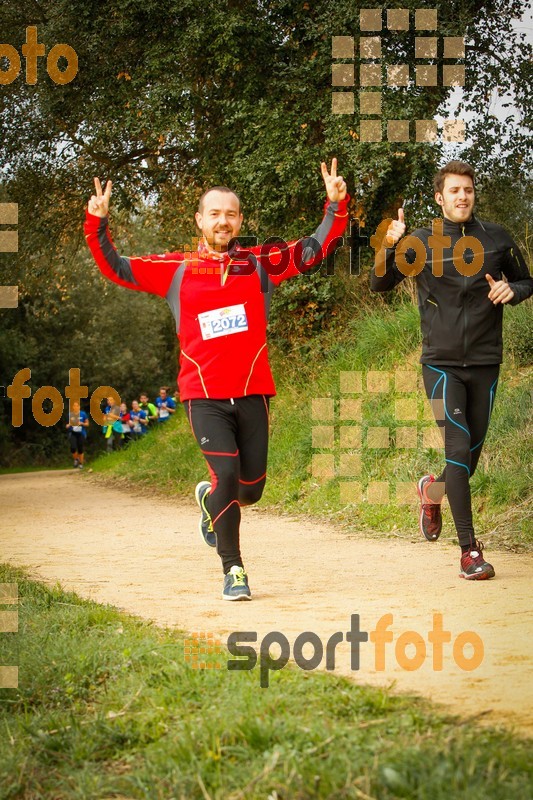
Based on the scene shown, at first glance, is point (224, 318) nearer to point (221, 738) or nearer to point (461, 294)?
point (461, 294)

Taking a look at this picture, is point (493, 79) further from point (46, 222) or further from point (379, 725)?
point (379, 725)

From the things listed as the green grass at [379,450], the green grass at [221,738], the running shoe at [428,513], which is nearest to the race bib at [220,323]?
the running shoe at [428,513]

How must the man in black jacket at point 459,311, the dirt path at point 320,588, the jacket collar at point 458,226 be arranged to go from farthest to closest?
the jacket collar at point 458,226
the man in black jacket at point 459,311
the dirt path at point 320,588

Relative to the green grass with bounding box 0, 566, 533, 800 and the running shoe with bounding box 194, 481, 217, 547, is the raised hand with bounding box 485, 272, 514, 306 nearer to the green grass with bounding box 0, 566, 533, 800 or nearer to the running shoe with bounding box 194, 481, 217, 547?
the running shoe with bounding box 194, 481, 217, 547

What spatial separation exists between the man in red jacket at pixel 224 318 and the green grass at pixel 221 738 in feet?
5.88

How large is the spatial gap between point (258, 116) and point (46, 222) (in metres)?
5.48

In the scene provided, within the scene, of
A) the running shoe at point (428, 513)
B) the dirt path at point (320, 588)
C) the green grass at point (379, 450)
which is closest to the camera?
the dirt path at point (320, 588)

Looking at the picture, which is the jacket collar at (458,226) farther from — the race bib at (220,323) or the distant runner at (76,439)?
the distant runner at (76,439)

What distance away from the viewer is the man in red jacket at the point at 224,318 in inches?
225

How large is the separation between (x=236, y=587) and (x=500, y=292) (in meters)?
2.31

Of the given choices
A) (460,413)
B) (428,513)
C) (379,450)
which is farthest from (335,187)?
(379,450)

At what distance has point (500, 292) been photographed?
233 inches

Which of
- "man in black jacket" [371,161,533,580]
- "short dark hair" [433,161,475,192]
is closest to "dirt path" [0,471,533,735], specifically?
"man in black jacket" [371,161,533,580]

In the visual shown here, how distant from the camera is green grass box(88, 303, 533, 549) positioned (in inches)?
329
